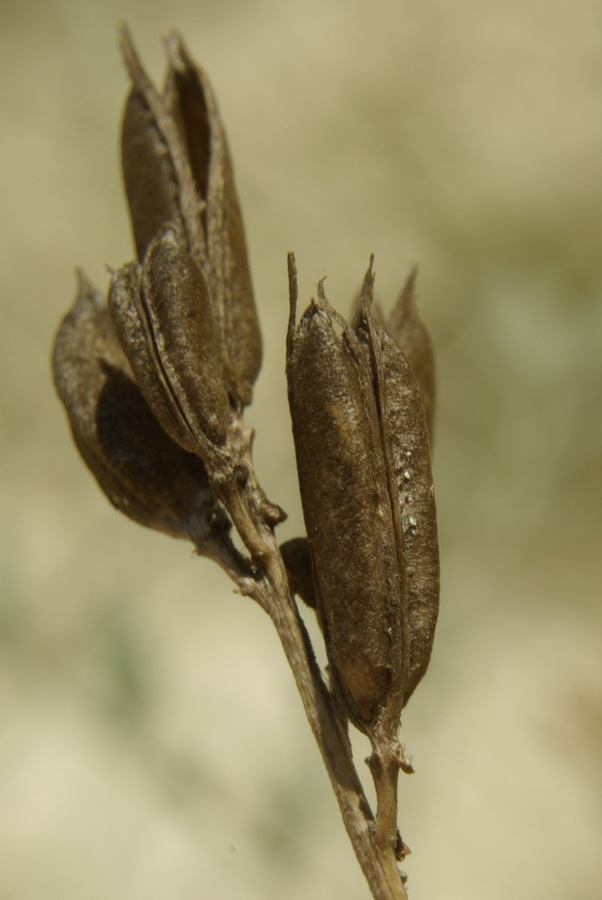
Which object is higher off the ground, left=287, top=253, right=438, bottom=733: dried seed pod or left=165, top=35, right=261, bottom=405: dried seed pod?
left=165, top=35, right=261, bottom=405: dried seed pod

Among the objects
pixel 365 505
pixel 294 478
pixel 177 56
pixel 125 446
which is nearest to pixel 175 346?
pixel 125 446

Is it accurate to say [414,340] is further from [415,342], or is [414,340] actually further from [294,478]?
[294,478]

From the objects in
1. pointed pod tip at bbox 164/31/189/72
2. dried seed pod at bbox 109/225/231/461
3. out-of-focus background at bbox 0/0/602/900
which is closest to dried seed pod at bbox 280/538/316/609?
dried seed pod at bbox 109/225/231/461

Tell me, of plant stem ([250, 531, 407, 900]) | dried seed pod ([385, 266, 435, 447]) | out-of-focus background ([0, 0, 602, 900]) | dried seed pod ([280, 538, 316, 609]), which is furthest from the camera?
out-of-focus background ([0, 0, 602, 900])

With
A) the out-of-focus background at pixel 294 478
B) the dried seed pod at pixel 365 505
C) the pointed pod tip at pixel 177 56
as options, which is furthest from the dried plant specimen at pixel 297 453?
the out-of-focus background at pixel 294 478

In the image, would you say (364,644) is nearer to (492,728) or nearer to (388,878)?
(388,878)

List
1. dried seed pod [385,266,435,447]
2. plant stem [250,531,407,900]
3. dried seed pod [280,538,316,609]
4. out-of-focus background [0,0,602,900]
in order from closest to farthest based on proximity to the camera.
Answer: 1. plant stem [250,531,407,900]
2. dried seed pod [280,538,316,609]
3. dried seed pod [385,266,435,447]
4. out-of-focus background [0,0,602,900]

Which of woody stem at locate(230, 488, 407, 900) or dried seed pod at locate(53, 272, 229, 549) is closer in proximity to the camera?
woody stem at locate(230, 488, 407, 900)

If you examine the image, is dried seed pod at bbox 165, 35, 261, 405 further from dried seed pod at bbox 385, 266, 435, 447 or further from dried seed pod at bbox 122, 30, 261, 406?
dried seed pod at bbox 385, 266, 435, 447
